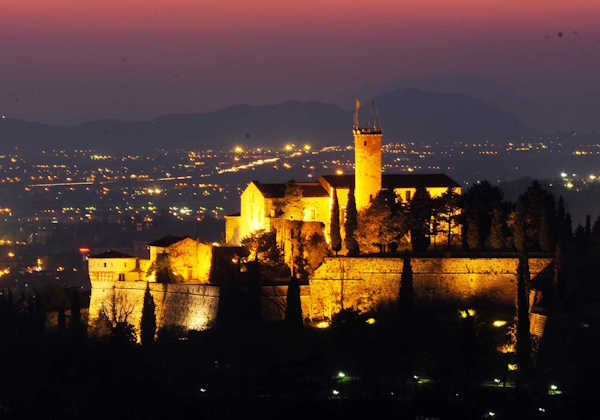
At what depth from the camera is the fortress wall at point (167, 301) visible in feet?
193

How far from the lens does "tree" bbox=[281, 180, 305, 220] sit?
63438 mm

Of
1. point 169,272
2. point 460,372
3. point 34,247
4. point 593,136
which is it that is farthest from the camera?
point 593,136

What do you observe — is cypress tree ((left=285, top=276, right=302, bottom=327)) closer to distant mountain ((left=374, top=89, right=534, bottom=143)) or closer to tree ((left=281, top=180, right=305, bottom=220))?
tree ((left=281, top=180, right=305, bottom=220))

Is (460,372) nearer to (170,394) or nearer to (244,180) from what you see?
(170,394)

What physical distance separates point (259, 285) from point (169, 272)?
5.87m

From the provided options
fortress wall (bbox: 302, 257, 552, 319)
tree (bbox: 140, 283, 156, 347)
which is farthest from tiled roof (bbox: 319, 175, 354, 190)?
tree (bbox: 140, 283, 156, 347)

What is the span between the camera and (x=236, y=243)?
2623 inches

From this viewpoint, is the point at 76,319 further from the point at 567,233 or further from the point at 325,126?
the point at 325,126

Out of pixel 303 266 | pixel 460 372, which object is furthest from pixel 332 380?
pixel 303 266

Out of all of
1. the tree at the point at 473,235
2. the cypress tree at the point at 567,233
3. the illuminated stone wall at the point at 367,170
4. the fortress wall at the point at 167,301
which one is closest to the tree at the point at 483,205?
the tree at the point at 473,235

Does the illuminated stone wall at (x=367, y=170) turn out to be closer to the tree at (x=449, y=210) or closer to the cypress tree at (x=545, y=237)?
the tree at (x=449, y=210)

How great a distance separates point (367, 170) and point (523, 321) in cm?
1422

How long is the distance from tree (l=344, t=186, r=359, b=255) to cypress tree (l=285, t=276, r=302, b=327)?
4.33 meters

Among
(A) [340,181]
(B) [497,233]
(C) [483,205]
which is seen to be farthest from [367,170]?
(B) [497,233]
